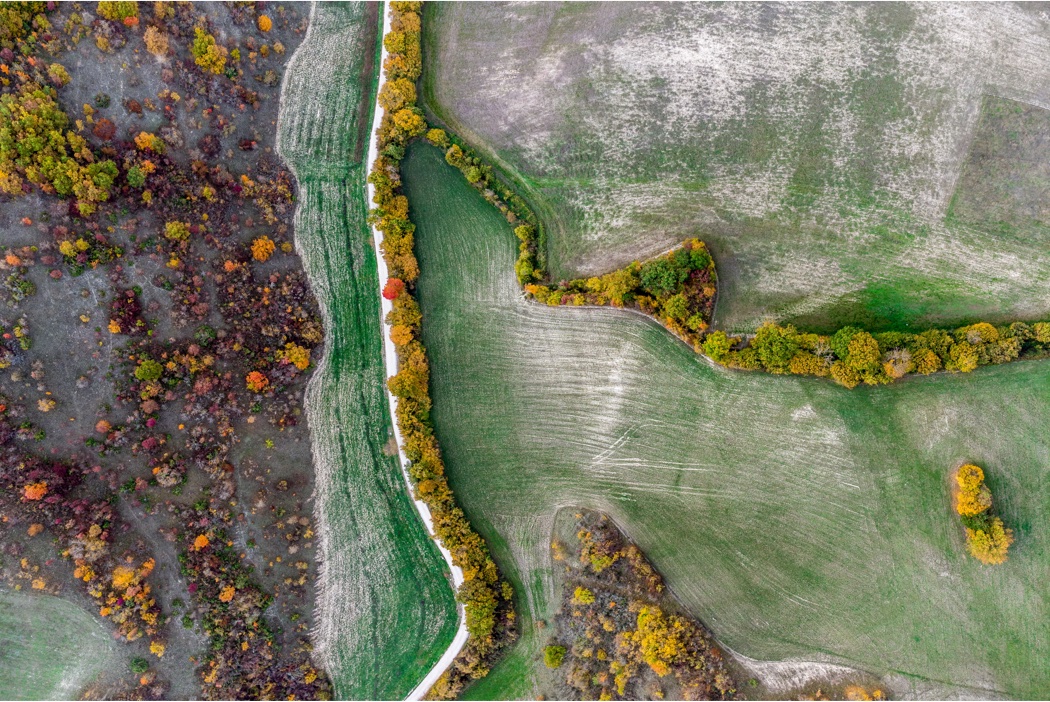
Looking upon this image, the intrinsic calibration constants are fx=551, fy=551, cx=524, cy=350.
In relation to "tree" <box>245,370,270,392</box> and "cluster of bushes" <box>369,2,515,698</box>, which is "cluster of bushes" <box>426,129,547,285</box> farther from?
"tree" <box>245,370,270,392</box>

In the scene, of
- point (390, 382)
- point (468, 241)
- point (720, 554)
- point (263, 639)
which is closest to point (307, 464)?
point (390, 382)

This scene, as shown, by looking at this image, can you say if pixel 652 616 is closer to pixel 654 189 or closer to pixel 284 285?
pixel 654 189

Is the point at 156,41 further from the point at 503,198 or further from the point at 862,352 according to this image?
the point at 862,352

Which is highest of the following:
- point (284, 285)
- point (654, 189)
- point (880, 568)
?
point (654, 189)

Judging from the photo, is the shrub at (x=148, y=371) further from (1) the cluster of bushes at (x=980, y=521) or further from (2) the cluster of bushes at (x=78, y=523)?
(1) the cluster of bushes at (x=980, y=521)

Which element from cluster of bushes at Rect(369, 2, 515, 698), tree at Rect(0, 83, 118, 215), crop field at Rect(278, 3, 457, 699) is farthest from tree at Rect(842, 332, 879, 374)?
tree at Rect(0, 83, 118, 215)

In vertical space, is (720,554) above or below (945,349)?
below
